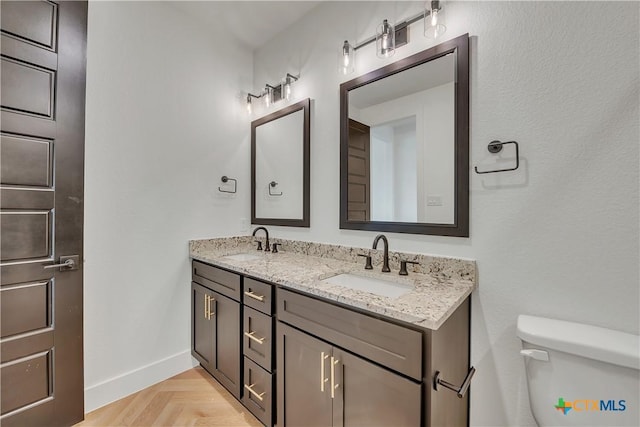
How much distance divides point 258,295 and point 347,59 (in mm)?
1546

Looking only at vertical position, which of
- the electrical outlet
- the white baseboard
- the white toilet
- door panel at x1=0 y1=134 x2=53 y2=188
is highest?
door panel at x1=0 y1=134 x2=53 y2=188

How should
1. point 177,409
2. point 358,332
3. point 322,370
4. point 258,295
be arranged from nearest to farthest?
point 358,332, point 322,370, point 258,295, point 177,409

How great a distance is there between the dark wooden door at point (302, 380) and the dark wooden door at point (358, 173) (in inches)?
32.0

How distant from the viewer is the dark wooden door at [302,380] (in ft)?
3.80

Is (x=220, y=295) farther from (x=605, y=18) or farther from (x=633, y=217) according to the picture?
(x=605, y=18)

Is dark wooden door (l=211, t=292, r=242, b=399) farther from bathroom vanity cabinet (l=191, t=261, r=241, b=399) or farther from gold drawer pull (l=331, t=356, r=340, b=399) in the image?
gold drawer pull (l=331, t=356, r=340, b=399)

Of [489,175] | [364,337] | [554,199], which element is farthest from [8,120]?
[554,199]

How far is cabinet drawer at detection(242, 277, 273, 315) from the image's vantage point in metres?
1.41

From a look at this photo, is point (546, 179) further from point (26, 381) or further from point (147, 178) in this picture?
point (26, 381)

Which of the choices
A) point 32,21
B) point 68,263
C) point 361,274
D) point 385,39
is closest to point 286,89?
point 385,39

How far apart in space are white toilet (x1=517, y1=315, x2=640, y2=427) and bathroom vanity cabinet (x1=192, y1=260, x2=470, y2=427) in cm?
27

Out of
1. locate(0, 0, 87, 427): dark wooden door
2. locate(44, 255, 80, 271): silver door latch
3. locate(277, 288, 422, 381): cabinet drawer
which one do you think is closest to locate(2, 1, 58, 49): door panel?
locate(0, 0, 87, 427): dark wooden door

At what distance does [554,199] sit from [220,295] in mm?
1854

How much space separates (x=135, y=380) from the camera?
1.82 m
